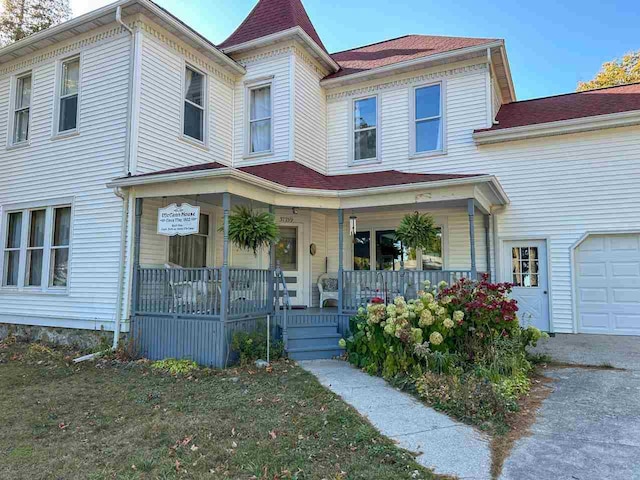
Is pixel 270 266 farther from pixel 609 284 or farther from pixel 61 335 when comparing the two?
pixel 609 284

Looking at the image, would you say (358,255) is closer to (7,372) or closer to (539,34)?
(7,372)

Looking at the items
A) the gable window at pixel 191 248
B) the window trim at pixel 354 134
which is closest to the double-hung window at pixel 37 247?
the gable window at pixel 191 248

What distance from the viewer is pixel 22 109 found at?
32.1 feet

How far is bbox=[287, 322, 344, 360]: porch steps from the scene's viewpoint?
7.36 meters

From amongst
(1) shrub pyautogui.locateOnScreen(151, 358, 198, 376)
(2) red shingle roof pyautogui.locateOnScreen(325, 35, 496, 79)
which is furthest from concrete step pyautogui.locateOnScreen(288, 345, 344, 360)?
(2) red shingle roof pyautogui.locateOnScreen(325, 35, 496, 79)

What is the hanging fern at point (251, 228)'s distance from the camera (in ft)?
23.8

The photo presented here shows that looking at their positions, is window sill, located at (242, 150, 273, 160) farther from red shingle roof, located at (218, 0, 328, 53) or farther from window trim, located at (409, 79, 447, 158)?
window trim, located at (409, 79, 447, 158)

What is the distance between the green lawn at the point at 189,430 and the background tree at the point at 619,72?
73.6ft

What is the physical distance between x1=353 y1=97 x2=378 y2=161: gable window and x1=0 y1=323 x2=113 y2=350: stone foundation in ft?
22.5

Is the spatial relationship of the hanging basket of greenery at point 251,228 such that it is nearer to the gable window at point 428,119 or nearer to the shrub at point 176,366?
the shrub at point 176,366

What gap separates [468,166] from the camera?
376 inches

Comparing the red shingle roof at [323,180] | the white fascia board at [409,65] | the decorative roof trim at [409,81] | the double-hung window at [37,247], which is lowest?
the double-hung window at [37,247]

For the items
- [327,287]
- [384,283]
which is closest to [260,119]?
[327,287]

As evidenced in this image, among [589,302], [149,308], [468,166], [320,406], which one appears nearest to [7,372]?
[149,308]
